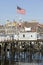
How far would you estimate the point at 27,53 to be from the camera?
6581 centimetres

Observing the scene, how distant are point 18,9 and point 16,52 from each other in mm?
8809

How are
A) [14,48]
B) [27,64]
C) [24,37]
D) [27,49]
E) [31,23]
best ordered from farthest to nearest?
[31,23] < [24,37] < [27,49] < [14,48] < [27,64]

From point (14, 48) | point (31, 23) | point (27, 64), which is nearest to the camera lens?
point (27, 64)

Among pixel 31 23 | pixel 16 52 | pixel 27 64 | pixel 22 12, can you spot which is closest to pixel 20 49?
pixel 16 52

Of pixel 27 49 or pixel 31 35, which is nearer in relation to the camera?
pixel 27 49

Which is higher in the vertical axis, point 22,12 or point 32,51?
point 22,12

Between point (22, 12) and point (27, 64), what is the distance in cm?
1751

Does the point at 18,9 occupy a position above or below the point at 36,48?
above

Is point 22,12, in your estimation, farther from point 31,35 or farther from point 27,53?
point 31,35

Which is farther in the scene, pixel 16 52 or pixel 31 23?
pixel 31 23

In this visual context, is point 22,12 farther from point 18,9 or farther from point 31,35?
point 31,35

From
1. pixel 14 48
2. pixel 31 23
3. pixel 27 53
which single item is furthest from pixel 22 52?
pixel 31 23

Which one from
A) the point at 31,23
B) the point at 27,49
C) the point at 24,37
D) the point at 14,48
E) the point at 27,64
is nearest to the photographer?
the point at 27,64

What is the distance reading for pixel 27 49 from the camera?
2554 inches
